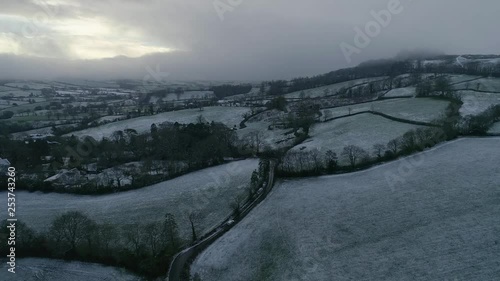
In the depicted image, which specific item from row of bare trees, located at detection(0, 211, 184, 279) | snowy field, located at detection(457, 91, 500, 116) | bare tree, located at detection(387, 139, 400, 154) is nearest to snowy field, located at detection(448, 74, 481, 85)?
snowy field, located at detection(457, 91, 500, 116)

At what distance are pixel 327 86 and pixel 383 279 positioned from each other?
157 meters

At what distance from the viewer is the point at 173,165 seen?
221 feet

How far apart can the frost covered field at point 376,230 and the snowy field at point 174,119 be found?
69.4 m

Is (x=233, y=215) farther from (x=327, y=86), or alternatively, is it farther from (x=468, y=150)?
(x=327, y=86)

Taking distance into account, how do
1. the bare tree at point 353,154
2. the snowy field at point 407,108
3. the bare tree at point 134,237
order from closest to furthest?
the bare tree at point 134,237
the bare tree at point 353,154
the snowy field at point 407,108

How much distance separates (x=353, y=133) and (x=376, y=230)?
145ft

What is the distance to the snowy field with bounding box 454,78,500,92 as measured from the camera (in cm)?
11228

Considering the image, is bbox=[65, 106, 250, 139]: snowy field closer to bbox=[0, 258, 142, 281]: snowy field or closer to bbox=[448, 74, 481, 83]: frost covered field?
bbox=[0, 258, 142, 281]: snowy field

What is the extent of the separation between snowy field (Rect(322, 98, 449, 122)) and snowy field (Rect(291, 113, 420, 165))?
6.62m

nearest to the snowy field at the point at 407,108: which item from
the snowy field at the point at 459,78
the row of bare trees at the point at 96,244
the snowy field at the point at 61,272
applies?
the snowy field at the point at 459,78

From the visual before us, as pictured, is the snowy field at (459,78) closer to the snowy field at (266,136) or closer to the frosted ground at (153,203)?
the snowy field at (266,136)

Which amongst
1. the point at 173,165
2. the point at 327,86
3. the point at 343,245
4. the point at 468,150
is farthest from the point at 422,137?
the point at 327,86

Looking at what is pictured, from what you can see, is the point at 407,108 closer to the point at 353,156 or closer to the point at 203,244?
the point at 353,156

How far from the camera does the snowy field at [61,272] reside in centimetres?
3578
